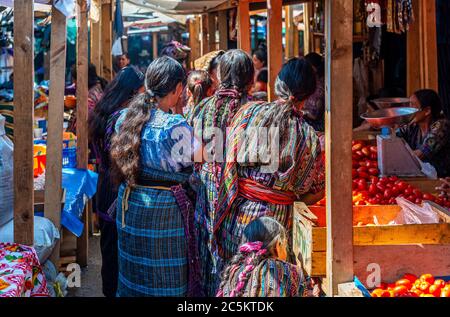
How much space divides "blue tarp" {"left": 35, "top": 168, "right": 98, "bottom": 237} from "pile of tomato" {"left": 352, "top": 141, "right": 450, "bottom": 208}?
2318 millimetres

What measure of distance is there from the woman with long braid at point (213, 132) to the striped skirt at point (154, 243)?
26 centimetres

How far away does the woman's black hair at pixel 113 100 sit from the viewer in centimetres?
509

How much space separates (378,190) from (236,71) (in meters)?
1.45

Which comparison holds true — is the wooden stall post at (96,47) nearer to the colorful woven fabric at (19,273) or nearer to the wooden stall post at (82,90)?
the wooden stall post at (82,90)

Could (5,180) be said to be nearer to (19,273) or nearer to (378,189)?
(19,273)

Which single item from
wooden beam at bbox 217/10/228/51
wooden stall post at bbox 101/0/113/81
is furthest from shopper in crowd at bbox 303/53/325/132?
wooden beam at bbox 217/10/228/51

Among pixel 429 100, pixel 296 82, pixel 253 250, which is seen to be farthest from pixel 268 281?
pixel 429 100

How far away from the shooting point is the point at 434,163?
260 inches

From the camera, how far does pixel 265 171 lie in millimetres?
4250

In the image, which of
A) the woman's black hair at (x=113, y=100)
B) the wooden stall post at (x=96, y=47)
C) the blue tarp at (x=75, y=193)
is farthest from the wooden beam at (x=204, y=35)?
the woman's black hair at (x=113, y=100)

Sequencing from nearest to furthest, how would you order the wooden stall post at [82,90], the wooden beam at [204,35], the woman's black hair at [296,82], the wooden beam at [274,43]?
the woman's black hair at [296,82] < the wooden stall post at [82,90] < the wooden beam at [274,43] < the wooden beam at [204,35]

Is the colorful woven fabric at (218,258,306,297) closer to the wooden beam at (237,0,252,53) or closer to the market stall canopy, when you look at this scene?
the wooden beam at (237,0,252,53)

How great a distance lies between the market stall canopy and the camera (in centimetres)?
1008

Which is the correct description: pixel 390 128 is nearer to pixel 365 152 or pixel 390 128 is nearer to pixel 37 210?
pixel 365 152
